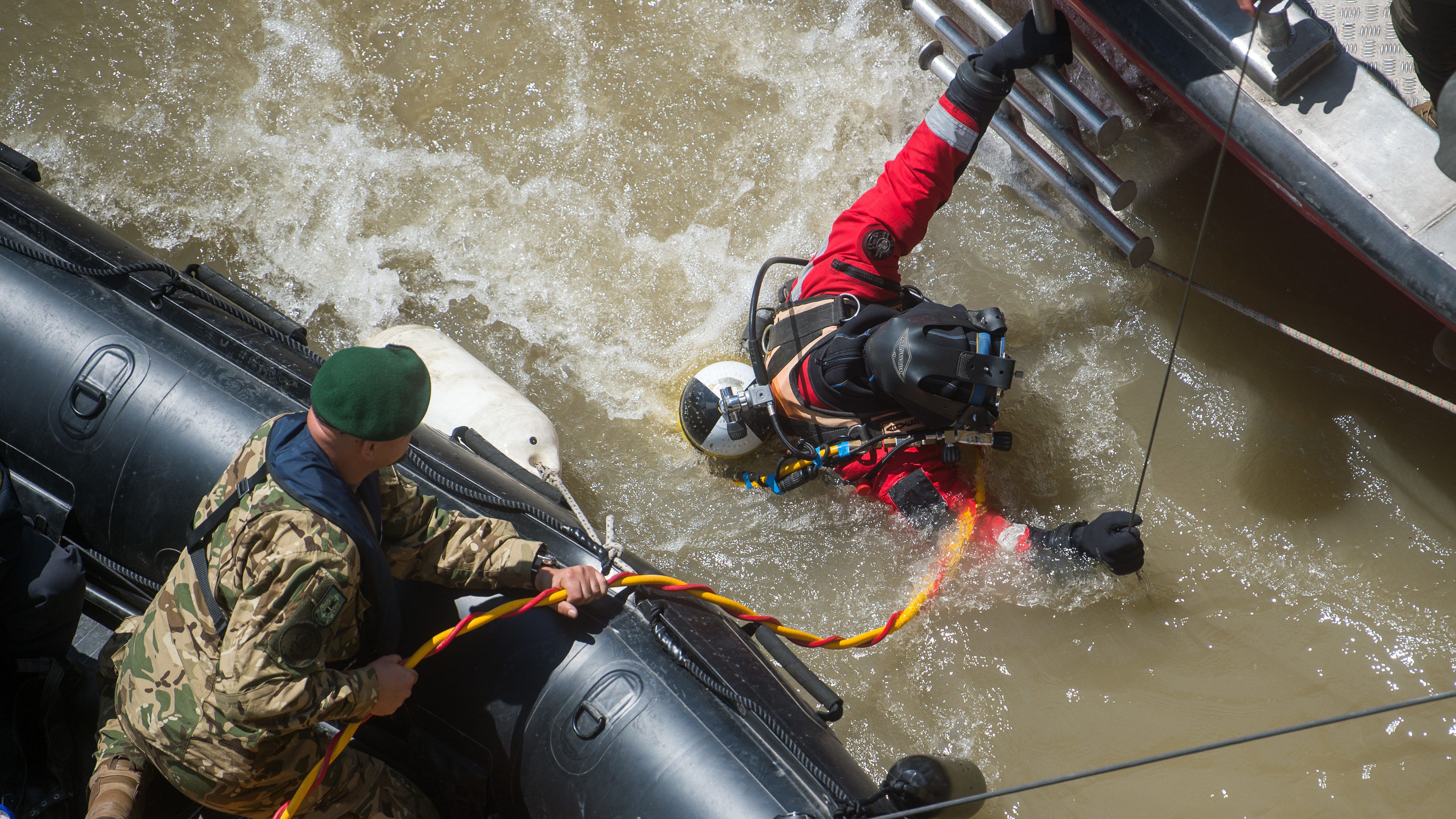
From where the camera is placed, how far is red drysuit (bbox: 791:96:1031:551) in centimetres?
276

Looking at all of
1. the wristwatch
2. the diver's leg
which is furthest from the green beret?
the diver's leg

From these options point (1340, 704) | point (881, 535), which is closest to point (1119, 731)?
point (1340, 704)

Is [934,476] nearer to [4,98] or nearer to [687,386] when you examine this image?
[687,386]

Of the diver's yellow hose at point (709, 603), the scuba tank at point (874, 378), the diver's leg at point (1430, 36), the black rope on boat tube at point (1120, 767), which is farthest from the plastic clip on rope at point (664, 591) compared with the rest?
the diver's leg at point (1430, 36)

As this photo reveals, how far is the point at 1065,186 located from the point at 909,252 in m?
0.61

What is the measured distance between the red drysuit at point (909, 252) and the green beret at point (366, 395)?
1.41 metres

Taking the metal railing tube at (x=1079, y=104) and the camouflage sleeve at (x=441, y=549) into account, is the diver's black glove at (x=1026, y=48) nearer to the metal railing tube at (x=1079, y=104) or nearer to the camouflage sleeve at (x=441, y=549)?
the metal railing tube at (x=1079, y=104)

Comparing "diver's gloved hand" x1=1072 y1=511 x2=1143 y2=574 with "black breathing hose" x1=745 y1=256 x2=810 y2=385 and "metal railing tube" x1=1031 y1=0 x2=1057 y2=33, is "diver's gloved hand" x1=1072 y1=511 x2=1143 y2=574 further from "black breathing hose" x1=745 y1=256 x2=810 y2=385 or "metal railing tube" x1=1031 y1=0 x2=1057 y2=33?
"metal railing tube" x1=1031 y1=0 x2=1057 y2=33

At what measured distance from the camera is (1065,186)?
10.2ft

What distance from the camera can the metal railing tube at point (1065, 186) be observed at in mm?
3014

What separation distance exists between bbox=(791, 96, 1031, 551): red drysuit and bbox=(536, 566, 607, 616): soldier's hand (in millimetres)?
1030

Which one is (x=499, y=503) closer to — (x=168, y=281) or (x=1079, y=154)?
(x=168, y=281)

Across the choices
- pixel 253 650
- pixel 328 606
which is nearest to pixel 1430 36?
pixel 328 606

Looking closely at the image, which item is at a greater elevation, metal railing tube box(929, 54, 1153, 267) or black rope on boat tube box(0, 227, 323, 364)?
metal railing tube box(929, 54, 1153, 267)
